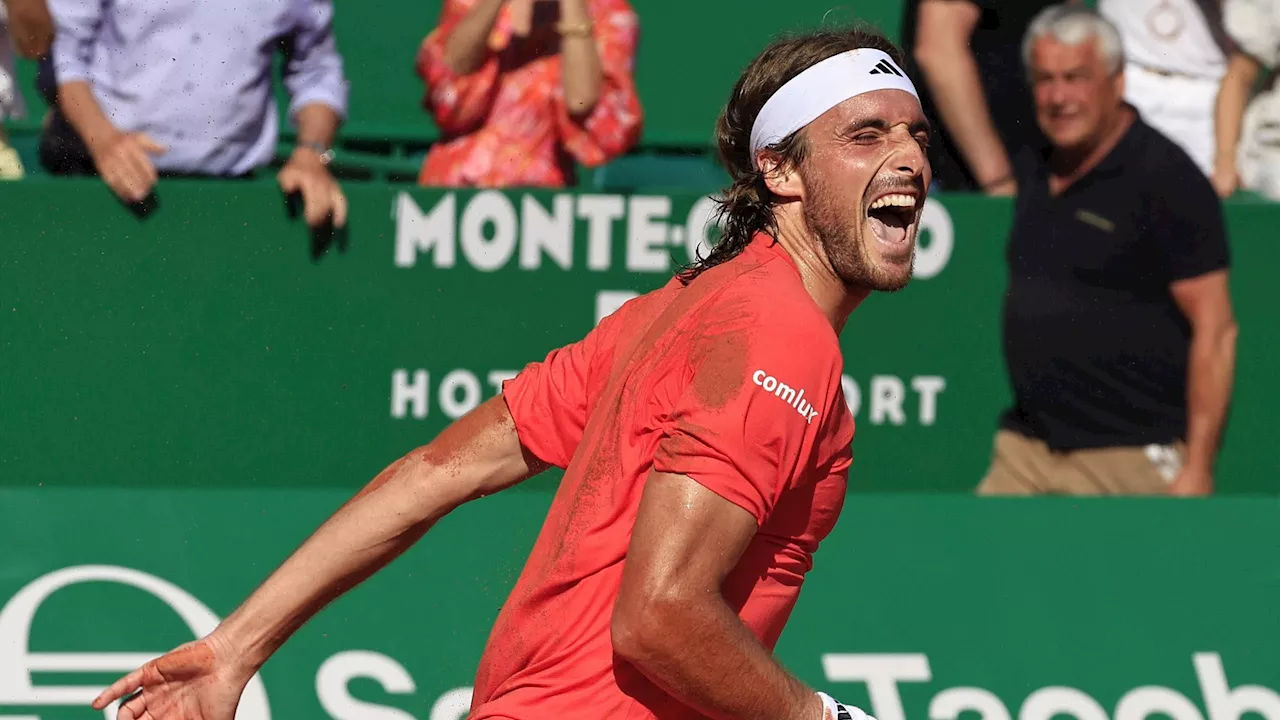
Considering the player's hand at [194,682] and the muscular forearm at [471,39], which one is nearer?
the player's hand at [194,682]

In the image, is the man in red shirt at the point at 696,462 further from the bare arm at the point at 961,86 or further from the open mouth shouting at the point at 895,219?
the bare arm at the point at 961,86

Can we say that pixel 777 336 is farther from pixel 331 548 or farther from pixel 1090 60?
pixel 1090 60

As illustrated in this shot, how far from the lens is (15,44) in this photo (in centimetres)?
605

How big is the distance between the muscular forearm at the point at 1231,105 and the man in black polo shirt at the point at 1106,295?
73 cm

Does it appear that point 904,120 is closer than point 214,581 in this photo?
Yes

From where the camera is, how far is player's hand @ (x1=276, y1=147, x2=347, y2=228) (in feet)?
18.9

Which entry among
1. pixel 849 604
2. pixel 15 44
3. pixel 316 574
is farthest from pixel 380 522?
pixel 15 44

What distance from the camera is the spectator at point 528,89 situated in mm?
6000

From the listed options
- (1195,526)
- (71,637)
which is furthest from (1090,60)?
(71,637)

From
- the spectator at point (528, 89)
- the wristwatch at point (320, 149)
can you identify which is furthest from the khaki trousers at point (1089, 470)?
the wristwatch at point (320, 149)

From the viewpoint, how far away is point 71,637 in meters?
4.62

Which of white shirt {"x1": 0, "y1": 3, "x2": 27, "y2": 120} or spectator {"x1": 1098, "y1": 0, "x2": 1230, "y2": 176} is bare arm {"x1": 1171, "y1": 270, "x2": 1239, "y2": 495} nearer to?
spectator {"x1": 1098, "y1": 0, "x2": 1230, "y2": 176}

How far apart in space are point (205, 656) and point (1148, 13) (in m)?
4.87

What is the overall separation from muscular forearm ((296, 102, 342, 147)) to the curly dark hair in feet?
9.77
